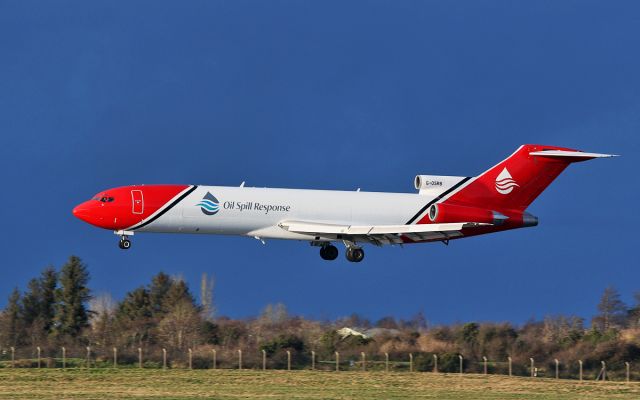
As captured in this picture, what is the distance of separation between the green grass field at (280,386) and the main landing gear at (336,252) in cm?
900

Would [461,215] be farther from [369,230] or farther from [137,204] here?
[137,204]

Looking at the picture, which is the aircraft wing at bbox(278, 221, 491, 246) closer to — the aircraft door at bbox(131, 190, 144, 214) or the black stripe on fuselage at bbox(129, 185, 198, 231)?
the black stripe on fuselage at bbox(129, 185, 198, 231)

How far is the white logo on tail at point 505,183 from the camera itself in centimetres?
6462

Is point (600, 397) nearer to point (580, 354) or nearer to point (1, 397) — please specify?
point (580, 354)

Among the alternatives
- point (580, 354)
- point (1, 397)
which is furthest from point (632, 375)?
point (1, 397)

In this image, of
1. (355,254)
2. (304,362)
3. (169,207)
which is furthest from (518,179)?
(169,207)

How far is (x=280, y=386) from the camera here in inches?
1930

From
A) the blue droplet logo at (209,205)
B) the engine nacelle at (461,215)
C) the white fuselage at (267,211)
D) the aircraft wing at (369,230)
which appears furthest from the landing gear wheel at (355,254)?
the blue droplet logo at (209,205)

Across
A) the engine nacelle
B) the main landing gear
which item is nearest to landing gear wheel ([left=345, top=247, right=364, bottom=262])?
the main landing gear

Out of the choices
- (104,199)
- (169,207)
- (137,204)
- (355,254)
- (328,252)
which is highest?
(104,199)

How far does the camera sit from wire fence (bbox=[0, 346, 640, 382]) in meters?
56.3

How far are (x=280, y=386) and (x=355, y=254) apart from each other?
1408 cm

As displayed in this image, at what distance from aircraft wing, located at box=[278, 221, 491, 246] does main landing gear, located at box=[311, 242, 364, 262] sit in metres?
1.06

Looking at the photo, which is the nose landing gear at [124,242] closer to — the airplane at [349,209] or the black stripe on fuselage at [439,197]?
the airplane at [349,209]
